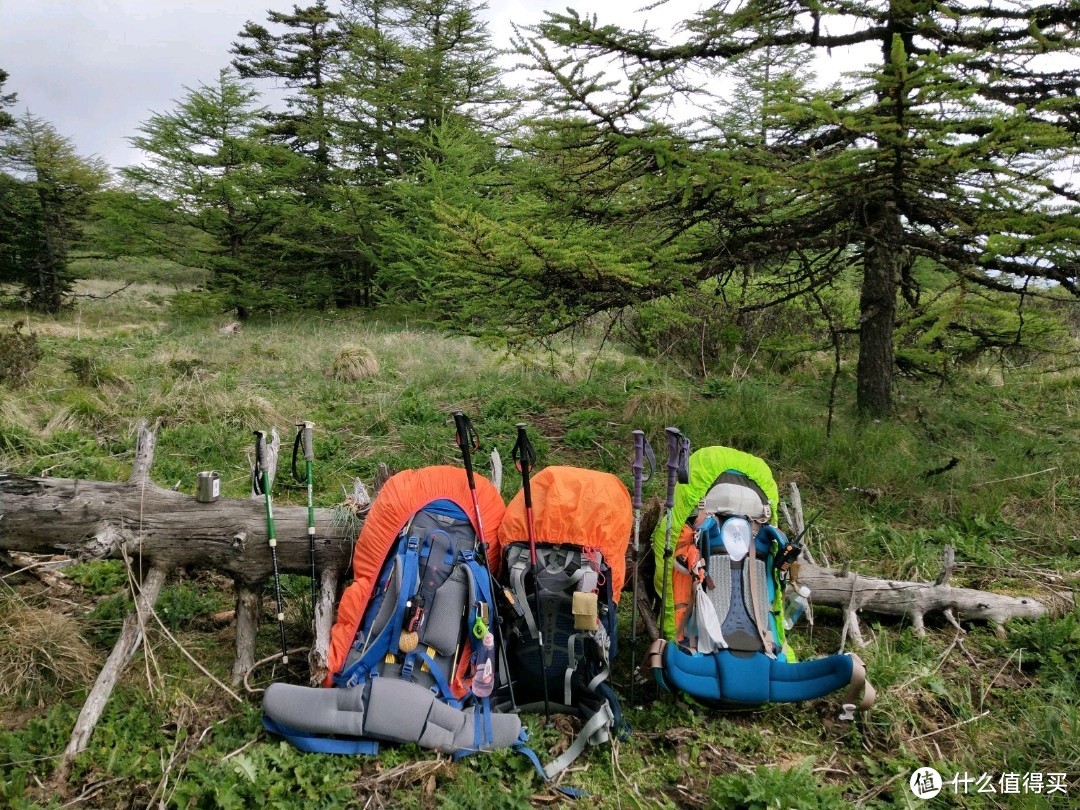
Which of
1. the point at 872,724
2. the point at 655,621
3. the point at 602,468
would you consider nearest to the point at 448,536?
the point at 655,621

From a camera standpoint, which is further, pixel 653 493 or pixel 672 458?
pixel 653 493

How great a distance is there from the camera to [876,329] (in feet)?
21.0

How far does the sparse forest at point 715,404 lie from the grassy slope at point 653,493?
0.07ft

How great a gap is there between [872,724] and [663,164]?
12.5 feet

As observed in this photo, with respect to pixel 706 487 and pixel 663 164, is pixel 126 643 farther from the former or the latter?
pixel 663 164

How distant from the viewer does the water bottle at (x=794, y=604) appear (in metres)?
3.50

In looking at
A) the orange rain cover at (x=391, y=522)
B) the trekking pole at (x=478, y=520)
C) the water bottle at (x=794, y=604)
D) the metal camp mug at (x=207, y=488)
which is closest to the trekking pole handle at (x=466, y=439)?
the trekking pole at (x=478, y=520)

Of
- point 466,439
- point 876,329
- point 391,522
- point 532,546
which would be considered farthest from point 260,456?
point 876,329

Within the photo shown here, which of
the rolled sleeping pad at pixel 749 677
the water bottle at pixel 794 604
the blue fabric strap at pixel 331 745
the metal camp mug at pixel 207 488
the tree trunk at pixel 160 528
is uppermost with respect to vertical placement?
the metal camp mug at pixel 207 488

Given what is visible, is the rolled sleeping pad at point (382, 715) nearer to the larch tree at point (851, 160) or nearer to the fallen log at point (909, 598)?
the fallen log at point (909, 598)

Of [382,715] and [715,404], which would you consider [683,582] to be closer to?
[382,715]

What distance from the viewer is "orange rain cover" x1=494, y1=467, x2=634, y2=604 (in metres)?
3.34

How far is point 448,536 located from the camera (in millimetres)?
3350

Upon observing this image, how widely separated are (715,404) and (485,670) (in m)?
5.02
